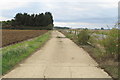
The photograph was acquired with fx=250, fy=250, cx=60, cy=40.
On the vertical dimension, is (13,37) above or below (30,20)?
below

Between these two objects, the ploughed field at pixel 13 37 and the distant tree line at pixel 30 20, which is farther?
the distant tree line at pixel 30 20

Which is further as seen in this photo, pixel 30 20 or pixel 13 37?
pixel 30 20

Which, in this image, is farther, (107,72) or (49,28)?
(49,28)

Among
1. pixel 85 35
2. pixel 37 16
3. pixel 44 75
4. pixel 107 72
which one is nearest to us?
pixel 44 75

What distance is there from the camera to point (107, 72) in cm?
971

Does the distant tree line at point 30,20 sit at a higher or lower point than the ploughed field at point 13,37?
higher

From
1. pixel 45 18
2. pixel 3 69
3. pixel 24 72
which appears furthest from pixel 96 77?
pixel 45 18

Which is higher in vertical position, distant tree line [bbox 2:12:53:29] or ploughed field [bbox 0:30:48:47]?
distant tree line [bbox 2:12:53:29]

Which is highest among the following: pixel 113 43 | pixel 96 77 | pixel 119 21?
pixel 119 21

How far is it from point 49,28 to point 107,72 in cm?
13438

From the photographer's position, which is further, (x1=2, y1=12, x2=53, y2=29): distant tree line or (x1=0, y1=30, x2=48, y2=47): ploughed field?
(x1=2, y1=12, x2=53, y2=29): distant tree line

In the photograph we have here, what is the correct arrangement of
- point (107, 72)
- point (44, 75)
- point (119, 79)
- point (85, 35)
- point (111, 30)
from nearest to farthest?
1. point (119, 79)
2. point (44, 75)
3. point (107, 72)
4. point (111, 30)
5. point (85, 35)

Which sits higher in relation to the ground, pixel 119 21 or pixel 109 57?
pixel 119 21

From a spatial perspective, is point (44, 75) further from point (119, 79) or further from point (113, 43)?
point (113, 43)
